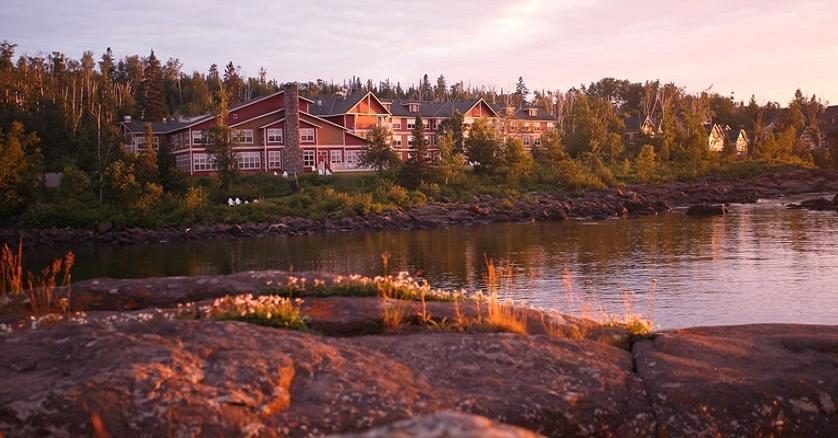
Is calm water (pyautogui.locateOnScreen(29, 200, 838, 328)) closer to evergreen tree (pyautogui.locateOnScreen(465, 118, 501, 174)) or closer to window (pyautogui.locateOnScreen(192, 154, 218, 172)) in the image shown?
evergreen tree (pyautogui.locateOnScreen(465, 118, 501, 174))

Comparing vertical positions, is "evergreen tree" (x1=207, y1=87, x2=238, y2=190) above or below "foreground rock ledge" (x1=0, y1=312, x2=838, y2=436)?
above

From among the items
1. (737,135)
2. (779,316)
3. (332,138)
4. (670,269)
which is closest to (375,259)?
(670,269)

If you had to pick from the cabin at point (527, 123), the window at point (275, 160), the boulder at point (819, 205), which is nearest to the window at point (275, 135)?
the window at point (275, 160)

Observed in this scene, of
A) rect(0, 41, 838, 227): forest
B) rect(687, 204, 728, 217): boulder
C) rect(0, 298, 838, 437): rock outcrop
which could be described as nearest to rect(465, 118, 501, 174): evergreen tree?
rect(0, 41, 838, 227): forest

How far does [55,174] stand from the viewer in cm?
7594

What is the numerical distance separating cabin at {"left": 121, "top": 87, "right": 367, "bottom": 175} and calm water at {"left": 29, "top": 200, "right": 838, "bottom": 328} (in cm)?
2583

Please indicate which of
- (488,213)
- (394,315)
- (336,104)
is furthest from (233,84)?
(394,315)

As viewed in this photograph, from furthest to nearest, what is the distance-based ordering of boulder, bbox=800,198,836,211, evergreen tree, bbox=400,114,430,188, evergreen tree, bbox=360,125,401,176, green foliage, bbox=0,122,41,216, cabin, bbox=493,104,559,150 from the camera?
1. cabin, bbox=493,104,559,150
2. evergreen tree, bbox=360,125,401,176
3. evergreen tree, bbox=400,114,430,188
4. green foliage, bbox=0,122,41,216
5. boulder, bbox=800,198,836,211

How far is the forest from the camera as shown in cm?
6328

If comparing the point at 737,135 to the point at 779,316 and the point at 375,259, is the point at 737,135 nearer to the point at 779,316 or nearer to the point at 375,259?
the point at 375,259

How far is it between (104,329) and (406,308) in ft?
12.0

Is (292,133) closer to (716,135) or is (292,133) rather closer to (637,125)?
(637,125)

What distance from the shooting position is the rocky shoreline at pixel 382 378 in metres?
6.37

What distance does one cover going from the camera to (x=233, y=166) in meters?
71.6
